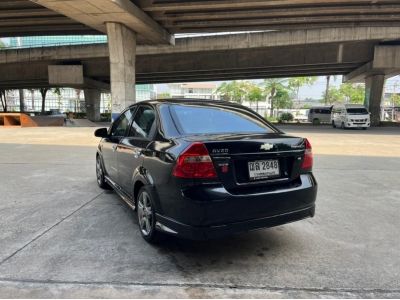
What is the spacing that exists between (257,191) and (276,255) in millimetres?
782

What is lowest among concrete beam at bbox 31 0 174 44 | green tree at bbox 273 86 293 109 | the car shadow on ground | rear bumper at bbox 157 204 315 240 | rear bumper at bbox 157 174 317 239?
the car shadow on ground

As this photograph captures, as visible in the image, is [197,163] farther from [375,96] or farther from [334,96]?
[334,96]

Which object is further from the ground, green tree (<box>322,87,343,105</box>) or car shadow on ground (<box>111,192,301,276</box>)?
green tree (<box>322,87,343,105</box>)

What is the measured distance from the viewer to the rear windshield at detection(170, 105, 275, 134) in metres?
3.58

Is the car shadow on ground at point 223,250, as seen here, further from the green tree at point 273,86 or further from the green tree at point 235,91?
the green tree at point 235,91

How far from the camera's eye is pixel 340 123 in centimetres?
2598

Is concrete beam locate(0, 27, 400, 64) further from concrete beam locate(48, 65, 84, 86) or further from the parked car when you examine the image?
the parked car

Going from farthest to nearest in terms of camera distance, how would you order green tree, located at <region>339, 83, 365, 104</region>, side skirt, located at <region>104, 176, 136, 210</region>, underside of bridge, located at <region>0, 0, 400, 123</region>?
1. green tree, located at <region>339, 83, 365, 104</region>
2. underside of bridge, located at <region>0, 0, 400, 123</region>
3. side skirt, located at <region>104, 176, 136, 210</region>

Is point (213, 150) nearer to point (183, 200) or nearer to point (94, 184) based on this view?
point (183, 200)

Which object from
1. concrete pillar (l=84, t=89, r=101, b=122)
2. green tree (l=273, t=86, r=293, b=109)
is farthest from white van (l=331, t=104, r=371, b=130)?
green tree (l=273, t=86, r=293, b=109)

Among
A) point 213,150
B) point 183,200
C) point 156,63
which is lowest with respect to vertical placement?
point 183,200

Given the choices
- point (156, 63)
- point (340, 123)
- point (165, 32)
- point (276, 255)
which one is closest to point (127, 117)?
point (276, 255)

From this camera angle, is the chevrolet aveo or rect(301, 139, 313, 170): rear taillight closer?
the chevrolet aveo

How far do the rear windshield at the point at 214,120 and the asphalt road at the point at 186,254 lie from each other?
1.24 meters
